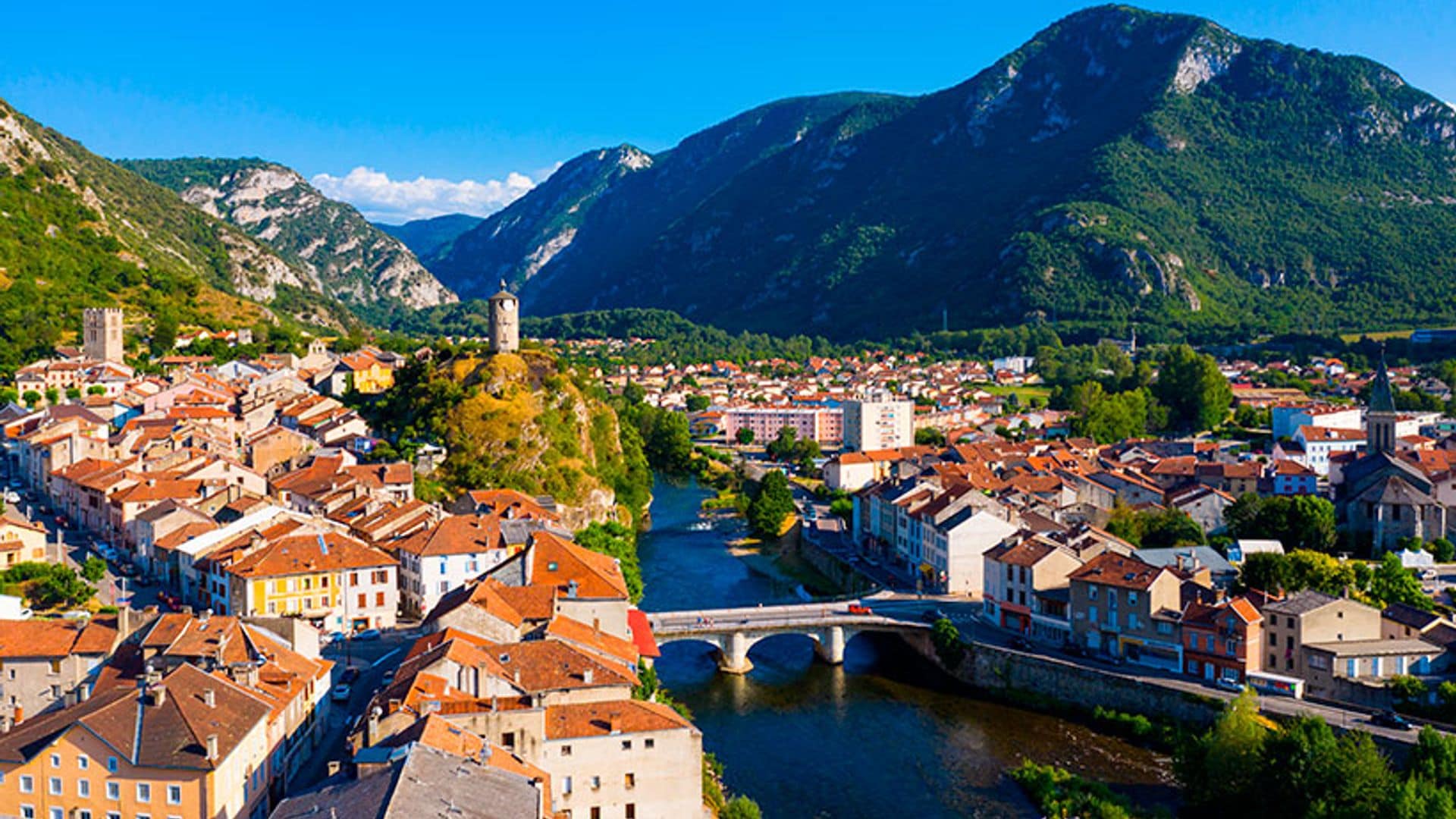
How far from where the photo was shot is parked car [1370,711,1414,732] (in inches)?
1444

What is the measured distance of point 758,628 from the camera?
157 ft

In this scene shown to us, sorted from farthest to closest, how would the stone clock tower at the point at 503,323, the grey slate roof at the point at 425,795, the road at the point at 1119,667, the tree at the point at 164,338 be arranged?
the tree at the point at 164,338, the stone clock tower at the point at 503,323, the road at the point at 1119,667, the grey slate roof at the point at 425,795

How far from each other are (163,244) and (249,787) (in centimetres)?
13100

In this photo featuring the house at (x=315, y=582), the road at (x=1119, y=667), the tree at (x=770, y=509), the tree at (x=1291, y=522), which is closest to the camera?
the road at (x=1119, y=667)

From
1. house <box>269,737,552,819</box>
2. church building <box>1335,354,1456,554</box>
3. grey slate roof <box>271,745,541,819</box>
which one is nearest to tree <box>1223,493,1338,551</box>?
church building <box>1335,354,1456,554</box>

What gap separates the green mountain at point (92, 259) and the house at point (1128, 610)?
7241 centimetres

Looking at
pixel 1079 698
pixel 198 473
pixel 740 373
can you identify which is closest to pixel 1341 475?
pixel 1079 698

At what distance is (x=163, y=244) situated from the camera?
471 feet

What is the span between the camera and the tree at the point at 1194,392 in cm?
11581

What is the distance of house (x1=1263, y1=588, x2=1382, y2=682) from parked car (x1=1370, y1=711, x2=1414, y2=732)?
3.14 m

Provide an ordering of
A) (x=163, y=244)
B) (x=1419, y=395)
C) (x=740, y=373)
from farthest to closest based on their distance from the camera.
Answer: (x=740, y=373)
(x=163, y=244)
(x=1419, y=395)

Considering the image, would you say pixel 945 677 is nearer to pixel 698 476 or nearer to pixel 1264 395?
pixel 698 476

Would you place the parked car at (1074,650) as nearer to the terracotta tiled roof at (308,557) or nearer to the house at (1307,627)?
the house at (1307,627)

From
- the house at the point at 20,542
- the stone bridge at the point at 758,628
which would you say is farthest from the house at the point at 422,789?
the house at the point at 20,542
